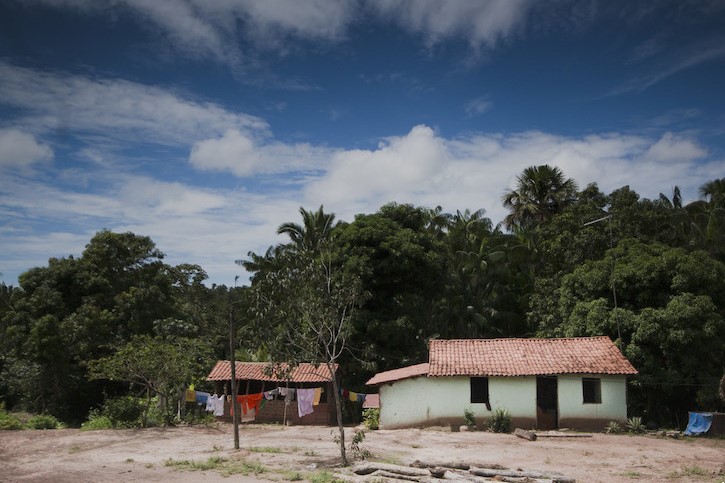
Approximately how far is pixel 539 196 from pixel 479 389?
18350 mm

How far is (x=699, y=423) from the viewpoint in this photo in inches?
950

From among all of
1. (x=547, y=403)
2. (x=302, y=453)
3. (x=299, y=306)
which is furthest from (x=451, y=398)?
(x=299, y=306)

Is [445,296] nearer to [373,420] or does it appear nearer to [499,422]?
[373,420]

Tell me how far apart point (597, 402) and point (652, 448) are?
195 inches

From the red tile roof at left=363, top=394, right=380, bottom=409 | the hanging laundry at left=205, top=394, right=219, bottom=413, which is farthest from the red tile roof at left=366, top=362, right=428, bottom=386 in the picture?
the hanging laundry at left=205, top=394, right=219, bottom=413

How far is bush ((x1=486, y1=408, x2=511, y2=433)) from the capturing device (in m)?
24.5

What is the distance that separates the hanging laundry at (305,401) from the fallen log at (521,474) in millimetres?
14571

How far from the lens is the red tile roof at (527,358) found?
25031mm

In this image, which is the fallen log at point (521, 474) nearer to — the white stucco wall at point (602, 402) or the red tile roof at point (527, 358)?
the red tile roof at point (527, 358)

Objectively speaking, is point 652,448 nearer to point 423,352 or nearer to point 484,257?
point 423,352

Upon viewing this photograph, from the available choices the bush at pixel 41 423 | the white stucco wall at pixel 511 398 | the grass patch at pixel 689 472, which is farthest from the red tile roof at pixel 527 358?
the bush at pixel 41 423

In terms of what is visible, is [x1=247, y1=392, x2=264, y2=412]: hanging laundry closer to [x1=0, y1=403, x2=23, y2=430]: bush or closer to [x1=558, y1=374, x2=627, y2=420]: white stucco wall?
[x1=0, y1=403, x2=23, y2=430]: bush

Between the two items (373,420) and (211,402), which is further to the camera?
(211,402)

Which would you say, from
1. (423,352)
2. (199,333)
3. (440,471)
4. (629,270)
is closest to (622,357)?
(629,270)
